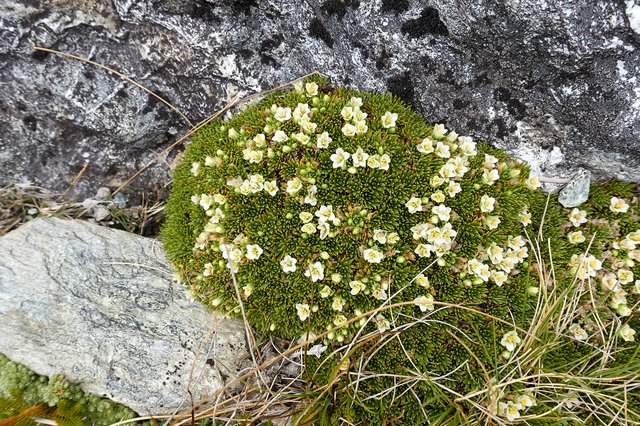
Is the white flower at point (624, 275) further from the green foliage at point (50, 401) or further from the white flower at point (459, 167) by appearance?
the green foliage at point (50, 401)

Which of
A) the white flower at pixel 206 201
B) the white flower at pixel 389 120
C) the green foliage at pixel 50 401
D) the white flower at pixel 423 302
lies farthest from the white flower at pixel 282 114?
the green foliage at pixel 50 401

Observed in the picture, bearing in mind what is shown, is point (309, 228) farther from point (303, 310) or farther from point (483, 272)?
point (483, 272)

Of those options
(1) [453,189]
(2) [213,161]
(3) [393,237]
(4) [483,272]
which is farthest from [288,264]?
(4) [483,272]

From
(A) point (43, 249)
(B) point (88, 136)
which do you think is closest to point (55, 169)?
(B) point (88, 136)

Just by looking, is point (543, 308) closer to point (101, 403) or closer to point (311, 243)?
point (311, 243)

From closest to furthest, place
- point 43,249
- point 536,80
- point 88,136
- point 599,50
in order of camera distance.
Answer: point 599,50, point 536,80, point 43,249, point 88,136
